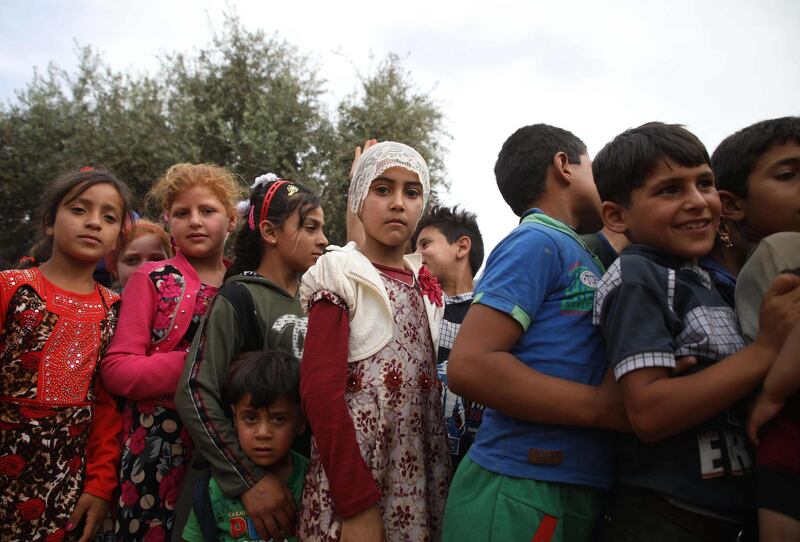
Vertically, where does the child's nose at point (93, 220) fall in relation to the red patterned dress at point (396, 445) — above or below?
above

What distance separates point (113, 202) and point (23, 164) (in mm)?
13656

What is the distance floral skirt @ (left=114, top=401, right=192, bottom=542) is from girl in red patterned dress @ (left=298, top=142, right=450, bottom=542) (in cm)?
77

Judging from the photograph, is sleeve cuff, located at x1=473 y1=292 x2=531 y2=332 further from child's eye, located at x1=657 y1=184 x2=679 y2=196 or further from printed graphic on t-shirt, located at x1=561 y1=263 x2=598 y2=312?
child's eye, located at x1=657 y1=184 x2=679 y2=196

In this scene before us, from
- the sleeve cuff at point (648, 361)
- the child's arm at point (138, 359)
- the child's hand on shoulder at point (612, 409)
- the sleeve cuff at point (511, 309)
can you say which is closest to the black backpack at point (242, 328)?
the child's arm at point (138, 359)

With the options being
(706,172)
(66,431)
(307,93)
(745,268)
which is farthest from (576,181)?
(307,93)

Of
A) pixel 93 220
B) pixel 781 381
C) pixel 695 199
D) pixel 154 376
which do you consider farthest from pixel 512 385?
pixel 93 220

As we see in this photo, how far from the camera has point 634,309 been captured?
1376mm

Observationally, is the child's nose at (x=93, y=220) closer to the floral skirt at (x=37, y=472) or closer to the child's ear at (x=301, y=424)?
the floral skirt at (x=37, y=472)

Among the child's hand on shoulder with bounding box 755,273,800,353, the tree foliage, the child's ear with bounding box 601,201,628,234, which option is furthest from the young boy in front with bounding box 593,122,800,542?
the tree foliage

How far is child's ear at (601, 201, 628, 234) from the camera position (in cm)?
172

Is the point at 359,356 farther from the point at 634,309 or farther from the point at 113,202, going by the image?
the point at 113,202

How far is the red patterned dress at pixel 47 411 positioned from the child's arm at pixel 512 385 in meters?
1.62

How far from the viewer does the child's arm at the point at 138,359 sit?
226cm

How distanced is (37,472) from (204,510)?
70cm
